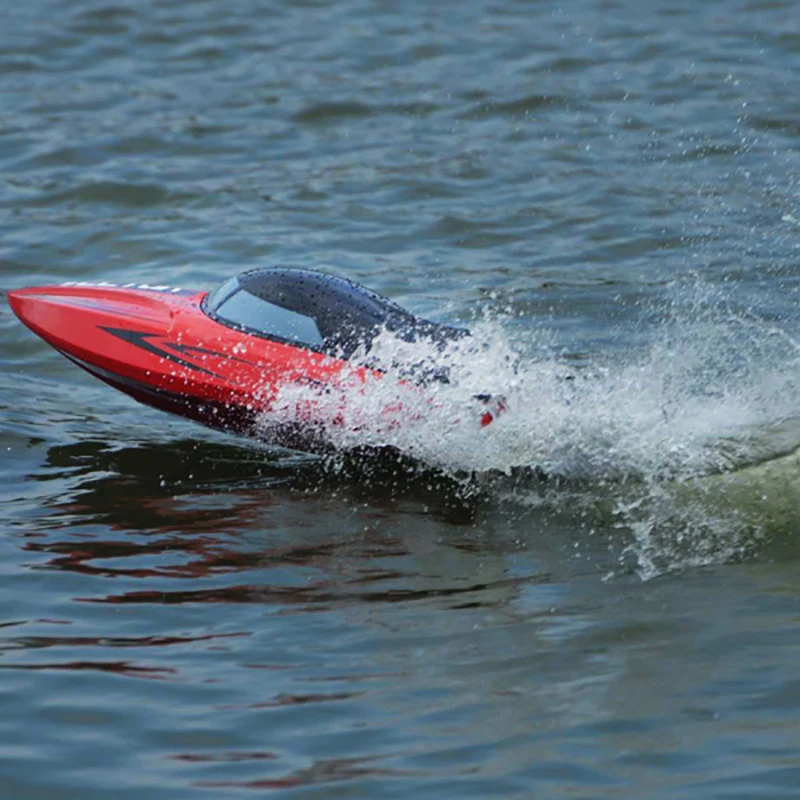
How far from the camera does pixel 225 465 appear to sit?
1035cm

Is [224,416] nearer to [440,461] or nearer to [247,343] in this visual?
[247,343]

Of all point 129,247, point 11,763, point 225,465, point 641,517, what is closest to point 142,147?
point 129,247

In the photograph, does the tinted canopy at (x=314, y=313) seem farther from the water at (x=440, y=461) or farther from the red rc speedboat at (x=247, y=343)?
the water at (x=440, y=461)

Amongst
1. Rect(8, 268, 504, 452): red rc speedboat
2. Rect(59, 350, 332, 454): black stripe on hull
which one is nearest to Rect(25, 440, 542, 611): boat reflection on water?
Rect(59, 350, 332, 454): black stripe on hull

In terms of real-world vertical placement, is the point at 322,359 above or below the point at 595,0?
below

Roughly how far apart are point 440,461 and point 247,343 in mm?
1516

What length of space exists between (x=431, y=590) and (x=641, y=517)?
1549mm

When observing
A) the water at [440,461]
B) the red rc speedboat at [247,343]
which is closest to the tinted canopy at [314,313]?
the red rc speedboat at [247,343]

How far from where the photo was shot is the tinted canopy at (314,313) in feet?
32.6

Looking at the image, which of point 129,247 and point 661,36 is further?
point 661,36

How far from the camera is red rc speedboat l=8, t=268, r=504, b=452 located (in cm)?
988

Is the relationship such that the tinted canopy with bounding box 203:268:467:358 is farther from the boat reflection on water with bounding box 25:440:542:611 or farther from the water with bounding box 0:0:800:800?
the boat reflection on water with bounding box 25:440:542:611

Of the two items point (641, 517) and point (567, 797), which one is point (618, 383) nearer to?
point (641, 517)

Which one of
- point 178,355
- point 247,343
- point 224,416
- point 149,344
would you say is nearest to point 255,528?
point 224,416
